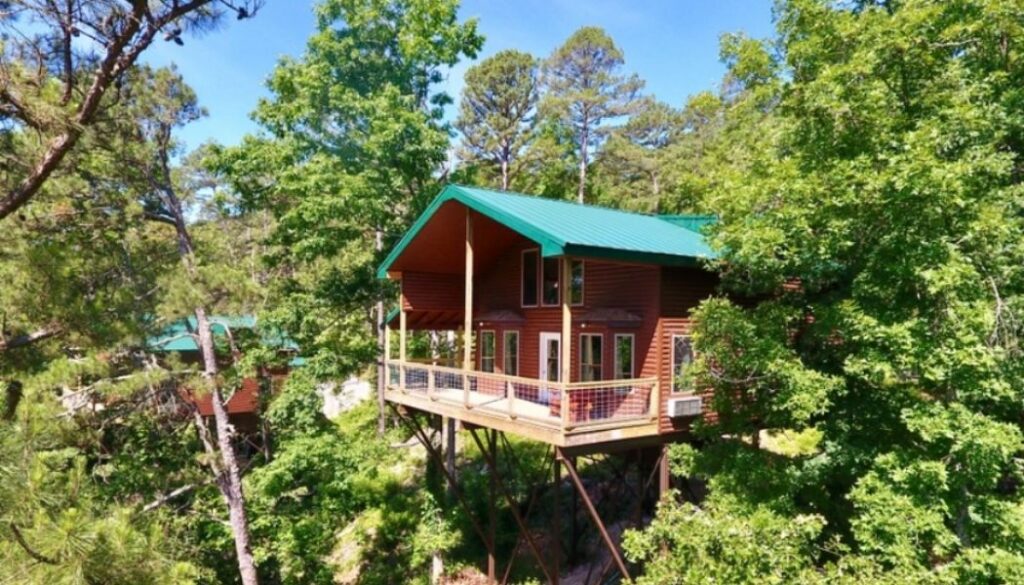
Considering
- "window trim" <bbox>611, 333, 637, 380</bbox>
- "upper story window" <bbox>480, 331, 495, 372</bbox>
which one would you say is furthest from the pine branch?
"upper story window" <bbox>480, 331, 495, 372</bbox>

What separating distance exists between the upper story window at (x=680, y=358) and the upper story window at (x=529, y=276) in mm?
3990

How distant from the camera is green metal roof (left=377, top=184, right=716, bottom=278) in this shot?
8.66 metres

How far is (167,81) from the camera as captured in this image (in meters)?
12.5

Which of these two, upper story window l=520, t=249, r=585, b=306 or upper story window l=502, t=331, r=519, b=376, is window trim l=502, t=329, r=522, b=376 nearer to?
upper story window l=502, t=331, r=519, b=376

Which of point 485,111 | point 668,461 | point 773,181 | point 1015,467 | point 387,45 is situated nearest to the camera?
point 1015,467

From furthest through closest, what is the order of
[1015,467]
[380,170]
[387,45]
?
[387,45]
[380,170]
[1015,467]

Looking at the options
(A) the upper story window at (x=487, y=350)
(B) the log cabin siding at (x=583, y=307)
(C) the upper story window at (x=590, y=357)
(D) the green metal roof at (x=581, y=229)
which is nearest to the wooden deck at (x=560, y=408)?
(B) the log cabin siding at (x=583, y=307)

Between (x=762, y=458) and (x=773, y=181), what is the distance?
4523 millimetres

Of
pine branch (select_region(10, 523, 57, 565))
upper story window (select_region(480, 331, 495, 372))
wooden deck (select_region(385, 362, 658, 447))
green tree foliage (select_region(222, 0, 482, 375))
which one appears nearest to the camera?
pine branch (select_region(10, 523, 57, 565))

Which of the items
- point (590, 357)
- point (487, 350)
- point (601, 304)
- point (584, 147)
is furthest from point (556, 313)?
point (584, 147)

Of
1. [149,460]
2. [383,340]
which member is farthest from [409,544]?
[149,460]

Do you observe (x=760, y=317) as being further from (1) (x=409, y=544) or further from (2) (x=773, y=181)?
(1) (x=409, y=544)

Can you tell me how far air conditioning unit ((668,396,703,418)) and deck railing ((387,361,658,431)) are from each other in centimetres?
33

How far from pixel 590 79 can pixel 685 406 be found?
89.1ft
